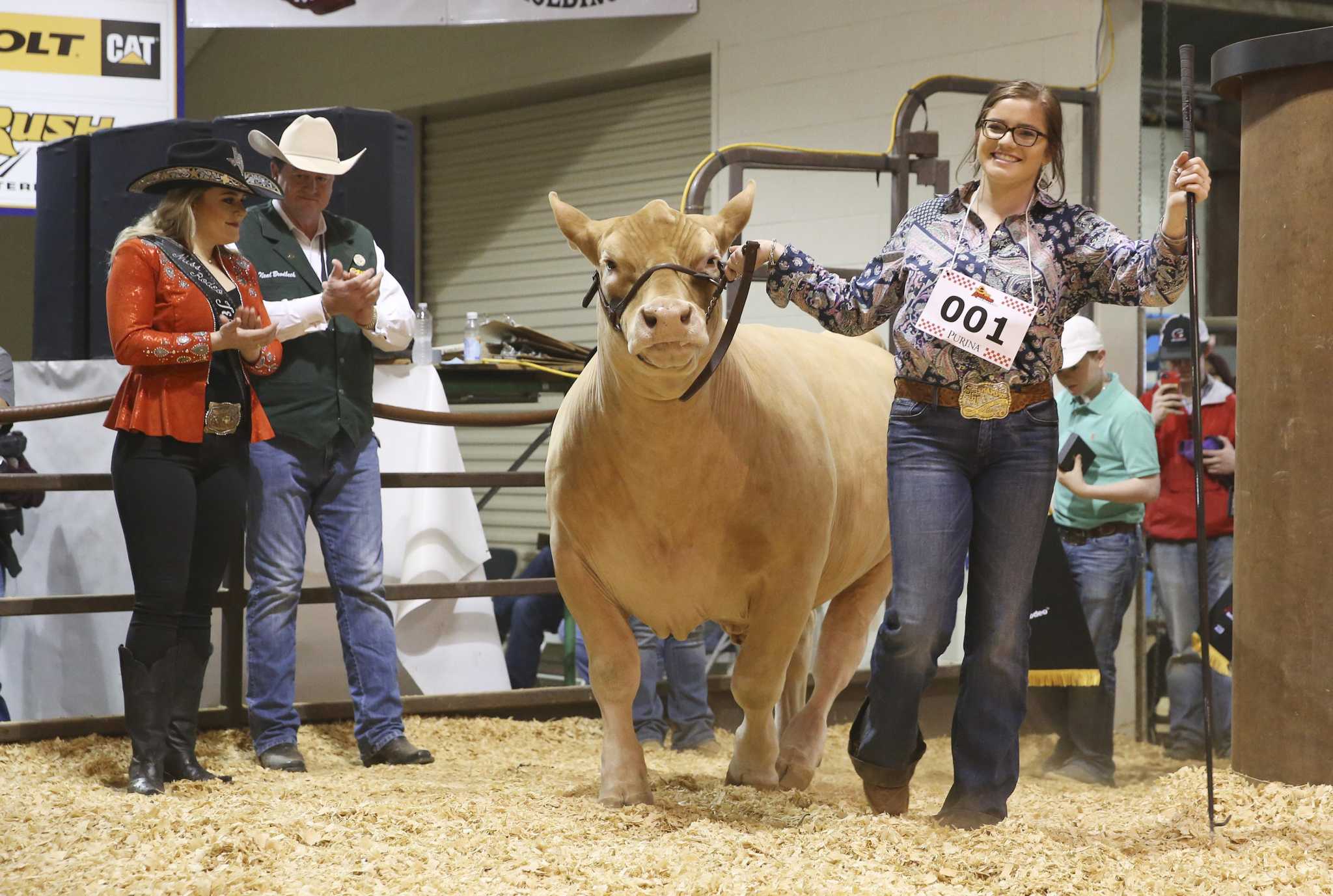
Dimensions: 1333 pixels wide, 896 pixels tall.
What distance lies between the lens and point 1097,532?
5.78 metres

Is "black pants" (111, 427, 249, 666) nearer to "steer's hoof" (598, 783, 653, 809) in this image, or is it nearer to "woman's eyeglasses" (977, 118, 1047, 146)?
"steer's hoof" (598, 783, 653, 809)

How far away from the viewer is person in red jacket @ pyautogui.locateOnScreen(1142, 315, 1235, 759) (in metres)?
6.06

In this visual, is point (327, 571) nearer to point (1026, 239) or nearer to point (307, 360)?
point (307, 360)

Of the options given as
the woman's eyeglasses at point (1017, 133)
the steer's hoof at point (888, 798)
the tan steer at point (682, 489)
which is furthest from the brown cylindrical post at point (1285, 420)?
the tan steer at point (682, 489)

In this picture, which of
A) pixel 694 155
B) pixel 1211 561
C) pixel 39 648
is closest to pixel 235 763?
pixel 39 648

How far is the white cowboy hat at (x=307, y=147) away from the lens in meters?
4.57

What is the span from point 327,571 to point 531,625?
2.40m

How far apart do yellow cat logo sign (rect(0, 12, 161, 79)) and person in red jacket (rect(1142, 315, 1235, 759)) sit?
591 cm

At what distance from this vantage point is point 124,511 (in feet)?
12.2

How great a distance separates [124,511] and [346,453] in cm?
98

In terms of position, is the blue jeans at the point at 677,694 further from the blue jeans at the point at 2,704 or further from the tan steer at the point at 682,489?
the blue jeans at the point at 2,704

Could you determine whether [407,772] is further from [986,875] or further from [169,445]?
[986,875]

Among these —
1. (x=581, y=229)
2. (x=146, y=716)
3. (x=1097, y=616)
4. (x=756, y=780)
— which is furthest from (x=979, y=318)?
(x=1097, y=616)

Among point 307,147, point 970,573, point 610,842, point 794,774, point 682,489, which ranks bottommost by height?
point 794,774
